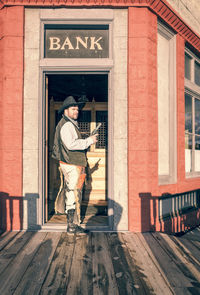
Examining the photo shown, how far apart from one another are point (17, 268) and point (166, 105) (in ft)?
12.9

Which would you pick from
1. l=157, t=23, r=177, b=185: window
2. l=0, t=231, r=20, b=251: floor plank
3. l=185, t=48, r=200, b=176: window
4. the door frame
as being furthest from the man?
l=185, t=48, r=200, b=176: window

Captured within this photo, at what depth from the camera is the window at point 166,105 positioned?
423cm

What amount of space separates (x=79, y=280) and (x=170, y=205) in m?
2.73

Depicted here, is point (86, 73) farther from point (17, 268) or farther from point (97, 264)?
point (17, 268)

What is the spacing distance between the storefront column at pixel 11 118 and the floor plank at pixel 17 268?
0.76 m

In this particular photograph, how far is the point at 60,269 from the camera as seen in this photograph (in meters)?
2.35

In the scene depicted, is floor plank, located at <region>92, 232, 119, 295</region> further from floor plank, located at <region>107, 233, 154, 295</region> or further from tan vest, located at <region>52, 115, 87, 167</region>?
tan vest, located at <region>52, 115, 87, 167</region>

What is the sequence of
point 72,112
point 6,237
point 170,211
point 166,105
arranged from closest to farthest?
1. point 6,237
2. point 72,112
3. point 170,211
4. point 166,105

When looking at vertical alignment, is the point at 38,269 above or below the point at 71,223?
below

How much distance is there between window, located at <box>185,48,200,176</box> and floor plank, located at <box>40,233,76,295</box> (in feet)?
11.6

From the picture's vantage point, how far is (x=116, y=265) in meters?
2.45

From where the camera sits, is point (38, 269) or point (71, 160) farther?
point (71, 160)

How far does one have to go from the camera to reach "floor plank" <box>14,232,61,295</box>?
2021 mm

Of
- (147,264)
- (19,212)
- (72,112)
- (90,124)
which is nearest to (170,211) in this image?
(147,264)
